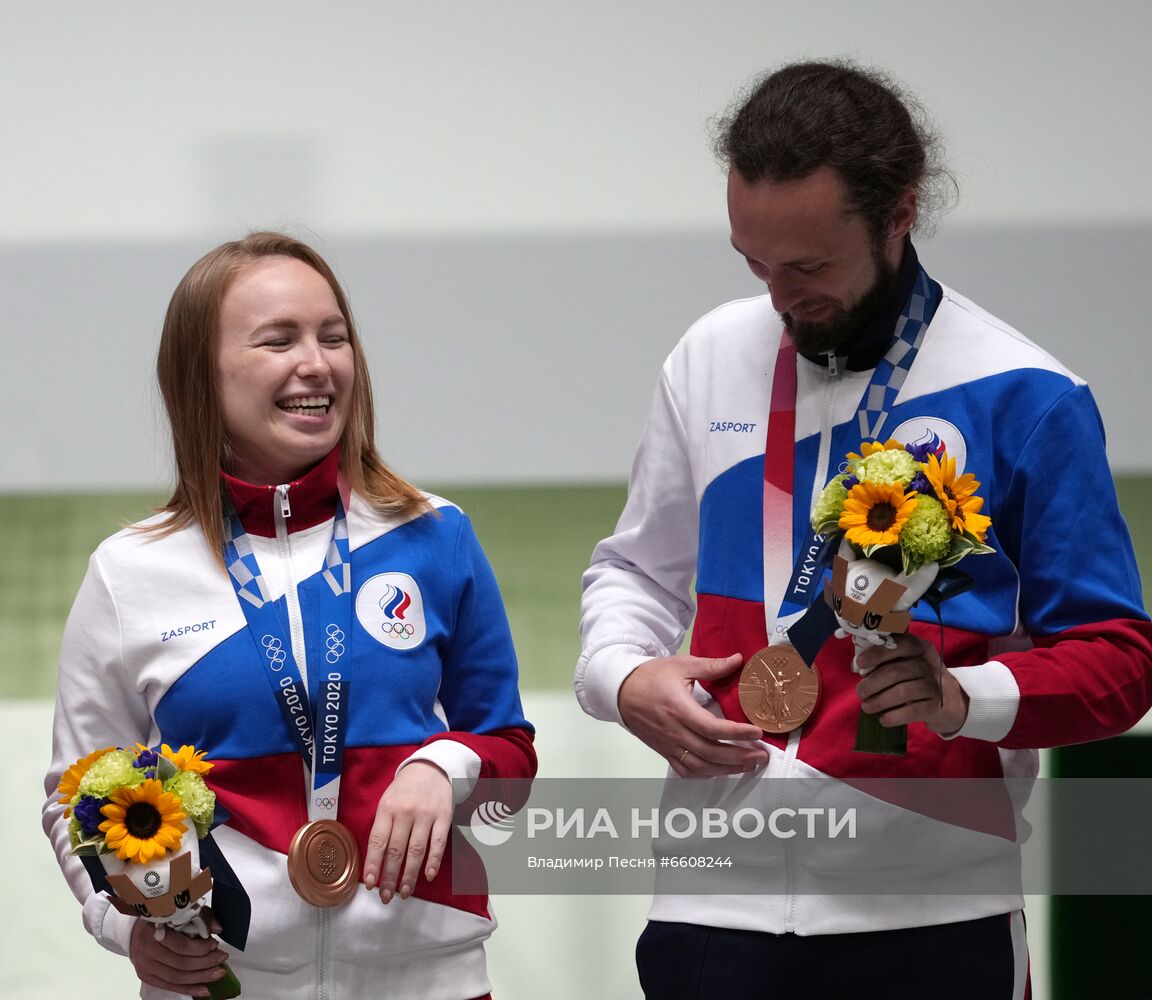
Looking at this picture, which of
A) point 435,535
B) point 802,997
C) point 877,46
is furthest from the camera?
point 877,46

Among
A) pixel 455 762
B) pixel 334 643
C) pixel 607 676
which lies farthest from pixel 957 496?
pixel 334 643

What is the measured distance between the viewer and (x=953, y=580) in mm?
1714

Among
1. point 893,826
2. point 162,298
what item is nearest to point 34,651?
point 162,298

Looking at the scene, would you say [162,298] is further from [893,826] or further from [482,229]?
[893,826]

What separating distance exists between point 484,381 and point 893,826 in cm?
231

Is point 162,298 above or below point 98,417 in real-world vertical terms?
above

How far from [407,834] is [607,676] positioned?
323mm

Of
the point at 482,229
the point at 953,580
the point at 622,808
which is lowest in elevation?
the point at 622,808

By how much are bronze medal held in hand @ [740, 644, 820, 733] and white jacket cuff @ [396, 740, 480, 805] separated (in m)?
0.36

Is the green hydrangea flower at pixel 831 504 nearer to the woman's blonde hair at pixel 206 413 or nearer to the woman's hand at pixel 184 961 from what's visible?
the woman's blonde hair at pixel 206 413

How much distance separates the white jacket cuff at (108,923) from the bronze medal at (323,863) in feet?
0.84

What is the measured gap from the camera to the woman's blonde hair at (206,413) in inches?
84.6

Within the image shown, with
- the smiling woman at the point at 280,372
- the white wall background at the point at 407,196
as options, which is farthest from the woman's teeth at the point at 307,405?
the white wall background at the point at 407,196

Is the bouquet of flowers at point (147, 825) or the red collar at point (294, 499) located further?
the red collar at point (294, 499)
